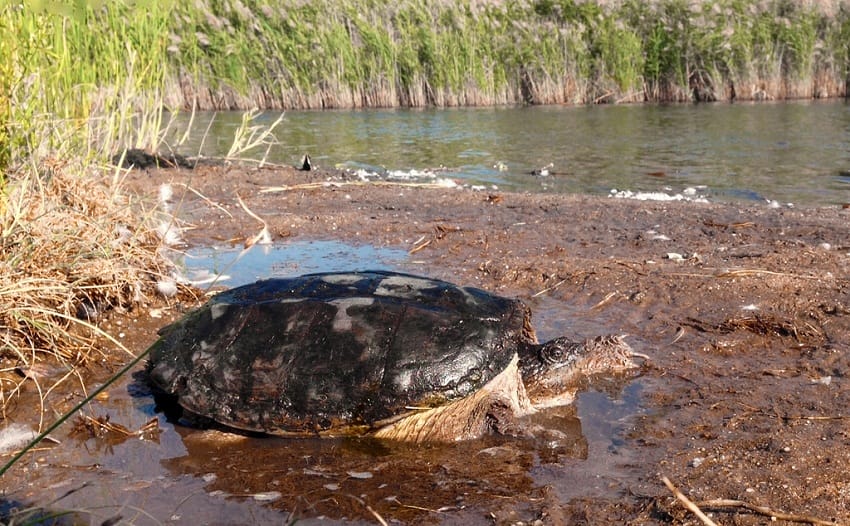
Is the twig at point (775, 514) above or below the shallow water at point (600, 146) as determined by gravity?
below

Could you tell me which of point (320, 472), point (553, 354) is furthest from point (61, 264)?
point (553, 354)

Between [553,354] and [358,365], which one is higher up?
[358,365]

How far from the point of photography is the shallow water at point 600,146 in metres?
10.2

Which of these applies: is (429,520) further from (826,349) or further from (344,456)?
(826,349)

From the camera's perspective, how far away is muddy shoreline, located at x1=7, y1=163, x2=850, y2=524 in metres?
2.77

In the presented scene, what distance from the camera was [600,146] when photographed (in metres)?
13.0

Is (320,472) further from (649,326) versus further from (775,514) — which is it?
(649,326)

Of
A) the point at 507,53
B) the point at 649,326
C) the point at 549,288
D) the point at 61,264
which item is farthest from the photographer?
the point at 507,53

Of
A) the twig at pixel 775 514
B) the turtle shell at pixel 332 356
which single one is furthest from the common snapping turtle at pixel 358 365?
the twig at pixel 775 514

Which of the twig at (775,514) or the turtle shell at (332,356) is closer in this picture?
the twig at (775,514)

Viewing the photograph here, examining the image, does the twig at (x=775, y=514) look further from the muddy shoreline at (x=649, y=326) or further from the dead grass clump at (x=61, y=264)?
the dead grass clump at (x=61, y=264)

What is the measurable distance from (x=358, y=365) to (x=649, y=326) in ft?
6.41

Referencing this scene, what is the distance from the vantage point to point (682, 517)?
2.56 meters

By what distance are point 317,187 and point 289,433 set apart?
19.7 feet
